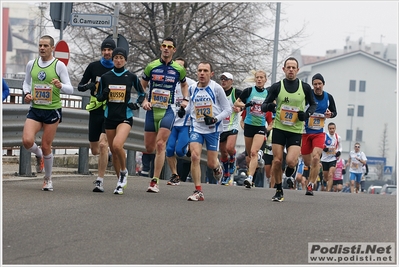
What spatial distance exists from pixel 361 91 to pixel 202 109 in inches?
3998

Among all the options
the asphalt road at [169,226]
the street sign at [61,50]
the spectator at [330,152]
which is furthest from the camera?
the spectator at [330,152]

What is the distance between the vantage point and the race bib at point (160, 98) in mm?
13062

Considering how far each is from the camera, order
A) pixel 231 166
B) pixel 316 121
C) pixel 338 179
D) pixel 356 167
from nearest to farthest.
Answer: pixel 316 121
pixel 231 166
pixel 338 179
pixel 356 167

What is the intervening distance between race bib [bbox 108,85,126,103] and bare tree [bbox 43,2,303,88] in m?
18.1

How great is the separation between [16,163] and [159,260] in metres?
10.5

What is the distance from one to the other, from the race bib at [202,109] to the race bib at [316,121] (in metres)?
3.10

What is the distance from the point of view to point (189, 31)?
3147cm

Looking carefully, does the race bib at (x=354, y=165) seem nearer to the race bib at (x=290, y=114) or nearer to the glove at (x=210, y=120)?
the race bib at (x=290, y=114)

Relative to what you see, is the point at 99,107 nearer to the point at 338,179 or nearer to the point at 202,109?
the point at 202,109

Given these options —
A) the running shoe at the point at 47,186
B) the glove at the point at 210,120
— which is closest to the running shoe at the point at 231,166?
the glove at the point at 210,120

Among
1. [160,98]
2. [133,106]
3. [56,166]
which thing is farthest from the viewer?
[56,166]

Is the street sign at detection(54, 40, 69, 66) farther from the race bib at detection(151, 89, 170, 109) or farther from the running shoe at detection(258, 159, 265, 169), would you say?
the race bib at detection(151, 89, 170, 109)

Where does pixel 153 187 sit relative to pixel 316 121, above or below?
below

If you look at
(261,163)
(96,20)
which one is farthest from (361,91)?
(96,20)
